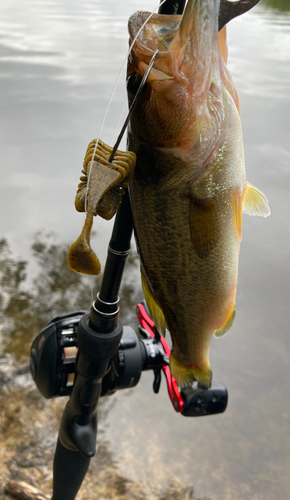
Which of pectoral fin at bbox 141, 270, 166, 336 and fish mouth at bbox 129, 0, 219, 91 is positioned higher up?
fish mouth at bbox 129, 0, 219, 91

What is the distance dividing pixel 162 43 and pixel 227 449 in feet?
6.19

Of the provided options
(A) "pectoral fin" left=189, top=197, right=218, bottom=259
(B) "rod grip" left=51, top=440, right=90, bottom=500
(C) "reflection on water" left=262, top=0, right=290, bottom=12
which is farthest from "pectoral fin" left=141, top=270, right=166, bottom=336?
(C) "reflection on water" left=262, top=0, right=290, bottom=12

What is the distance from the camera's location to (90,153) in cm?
50

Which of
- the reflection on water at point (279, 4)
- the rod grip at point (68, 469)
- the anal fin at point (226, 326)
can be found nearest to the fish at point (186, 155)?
the anal fin at point (226, 326)

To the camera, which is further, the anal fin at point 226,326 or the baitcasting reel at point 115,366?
the baitcasting reel at point 115,366

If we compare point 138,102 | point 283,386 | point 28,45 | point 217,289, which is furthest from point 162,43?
point 28,45

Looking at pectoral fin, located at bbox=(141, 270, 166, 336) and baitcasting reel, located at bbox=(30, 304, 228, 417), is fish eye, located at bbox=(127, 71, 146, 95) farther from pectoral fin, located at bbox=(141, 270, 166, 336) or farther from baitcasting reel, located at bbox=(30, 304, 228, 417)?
baitcasting reel, located at bbox=(30, 304, 228, 417)

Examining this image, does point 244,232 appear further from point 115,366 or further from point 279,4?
point 279,4

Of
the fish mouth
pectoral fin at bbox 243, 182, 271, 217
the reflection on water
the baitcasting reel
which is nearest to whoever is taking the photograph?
the fish mouth

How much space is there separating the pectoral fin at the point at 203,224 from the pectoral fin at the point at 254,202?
0.41 ft

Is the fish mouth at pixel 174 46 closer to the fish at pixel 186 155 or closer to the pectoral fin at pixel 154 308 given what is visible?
the fish at pixel 186 155

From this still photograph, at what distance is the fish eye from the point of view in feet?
1.81

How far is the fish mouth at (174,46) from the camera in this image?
508 millimetres

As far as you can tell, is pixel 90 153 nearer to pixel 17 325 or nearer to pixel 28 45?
pixel 17 325
